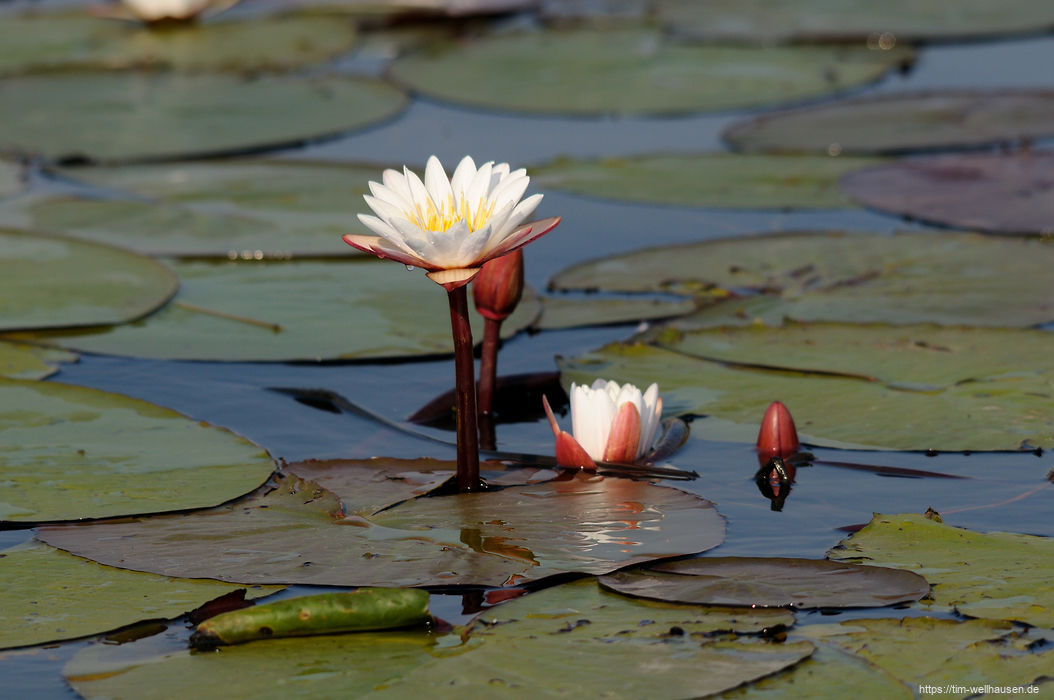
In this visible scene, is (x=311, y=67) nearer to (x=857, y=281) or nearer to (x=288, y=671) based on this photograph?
(x=857, y=281)

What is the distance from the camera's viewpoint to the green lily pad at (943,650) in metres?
1.96

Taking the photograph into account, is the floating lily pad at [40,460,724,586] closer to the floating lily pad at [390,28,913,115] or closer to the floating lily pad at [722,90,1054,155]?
the floating lily pad at [722,90,1054,155]

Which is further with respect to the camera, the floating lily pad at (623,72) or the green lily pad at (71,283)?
the floating lily pad at (623,72)

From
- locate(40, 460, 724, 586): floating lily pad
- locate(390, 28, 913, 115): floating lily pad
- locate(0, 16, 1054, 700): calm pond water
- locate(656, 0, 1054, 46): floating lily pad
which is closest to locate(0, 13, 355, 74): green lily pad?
locate(390, 28, 913, 115): floating lily pad

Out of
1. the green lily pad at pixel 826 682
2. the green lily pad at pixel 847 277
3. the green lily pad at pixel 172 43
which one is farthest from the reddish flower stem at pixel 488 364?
the green lily pad at pixel 172 43

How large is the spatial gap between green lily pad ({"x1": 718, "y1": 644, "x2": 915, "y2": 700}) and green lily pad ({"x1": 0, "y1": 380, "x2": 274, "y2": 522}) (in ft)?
4.01

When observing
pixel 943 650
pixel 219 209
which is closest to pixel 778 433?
pixel 943 650

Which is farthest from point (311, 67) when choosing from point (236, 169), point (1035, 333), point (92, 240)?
point (1035, 333)

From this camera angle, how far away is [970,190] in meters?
4.76

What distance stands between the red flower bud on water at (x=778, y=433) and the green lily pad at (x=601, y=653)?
78 cm

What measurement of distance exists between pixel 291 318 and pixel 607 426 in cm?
135

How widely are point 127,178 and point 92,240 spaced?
995 millimetres

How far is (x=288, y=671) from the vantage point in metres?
2.05

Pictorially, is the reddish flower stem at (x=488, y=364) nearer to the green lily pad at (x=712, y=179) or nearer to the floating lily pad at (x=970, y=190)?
the green lily pad at (x=712, y=179)
